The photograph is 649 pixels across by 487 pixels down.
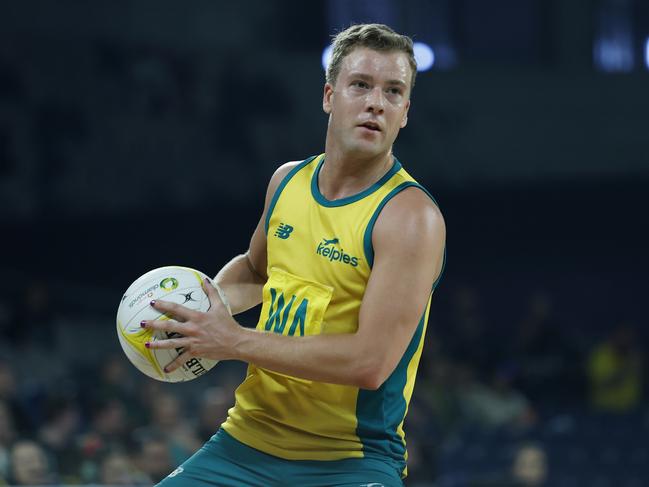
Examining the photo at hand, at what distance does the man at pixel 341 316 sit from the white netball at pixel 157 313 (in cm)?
5

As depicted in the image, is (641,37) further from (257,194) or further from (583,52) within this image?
(257,194)

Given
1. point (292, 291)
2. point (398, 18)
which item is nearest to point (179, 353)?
point (292, 291)

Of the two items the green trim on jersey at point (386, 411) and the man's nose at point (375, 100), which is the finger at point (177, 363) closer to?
the green trim on jersey at point (386, 411)

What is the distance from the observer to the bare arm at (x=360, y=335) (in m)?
3.09

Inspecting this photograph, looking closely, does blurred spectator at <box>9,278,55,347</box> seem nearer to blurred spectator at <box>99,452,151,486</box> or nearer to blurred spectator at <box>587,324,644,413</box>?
blurred spectator at <box>99,452,151,486</box>

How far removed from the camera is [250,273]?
384cm

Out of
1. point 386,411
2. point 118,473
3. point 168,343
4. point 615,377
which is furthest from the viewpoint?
point 615,377

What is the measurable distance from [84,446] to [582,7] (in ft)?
31.5

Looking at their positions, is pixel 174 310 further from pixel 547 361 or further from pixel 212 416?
pixel 547 361

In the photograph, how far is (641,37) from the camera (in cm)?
1436

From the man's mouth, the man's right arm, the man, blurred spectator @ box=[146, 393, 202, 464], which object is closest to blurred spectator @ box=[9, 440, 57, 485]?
blurred spectator @ box=[146, 393, 202, 464]

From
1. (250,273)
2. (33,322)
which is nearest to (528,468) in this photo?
(33,322)

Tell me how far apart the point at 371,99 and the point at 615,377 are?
377 inches

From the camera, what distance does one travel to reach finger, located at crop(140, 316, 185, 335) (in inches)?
121
